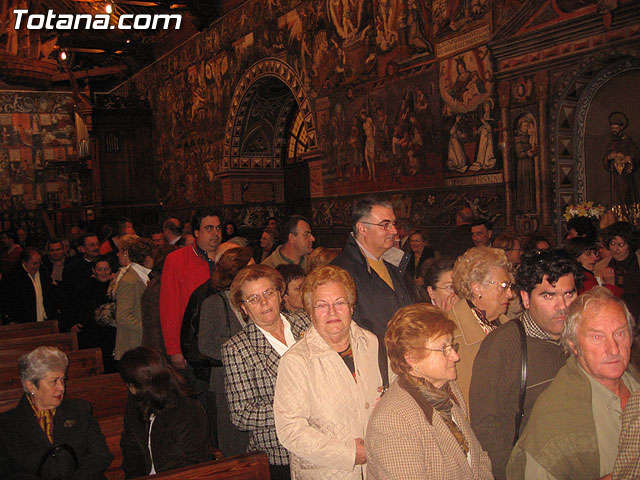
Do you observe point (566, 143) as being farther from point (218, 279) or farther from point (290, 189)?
point (290, 189)

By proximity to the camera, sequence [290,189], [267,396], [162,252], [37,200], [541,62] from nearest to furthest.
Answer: [267,396]
[162,252]
[541,62]
[290,189]
[37,200]

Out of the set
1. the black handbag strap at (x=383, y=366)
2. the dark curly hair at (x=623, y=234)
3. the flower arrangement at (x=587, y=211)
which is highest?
the flower arrangement at (x=587, y=211)

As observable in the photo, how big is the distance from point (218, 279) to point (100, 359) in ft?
6.65

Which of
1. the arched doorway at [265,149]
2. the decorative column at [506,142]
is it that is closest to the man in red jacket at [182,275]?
the decorative column at [506,142]

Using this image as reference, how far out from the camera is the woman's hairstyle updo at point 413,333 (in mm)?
2230

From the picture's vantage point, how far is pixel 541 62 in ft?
26.0

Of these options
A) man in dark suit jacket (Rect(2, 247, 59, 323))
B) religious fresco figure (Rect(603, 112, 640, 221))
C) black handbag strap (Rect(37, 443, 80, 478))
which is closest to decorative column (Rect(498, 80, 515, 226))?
religious fresco figure (Rect(603, 112, 640, 221))

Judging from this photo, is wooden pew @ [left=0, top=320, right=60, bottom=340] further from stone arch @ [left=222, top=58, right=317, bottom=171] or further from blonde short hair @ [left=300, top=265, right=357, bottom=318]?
stone arch @ [left=222, top=58, right=317, bottom=171]

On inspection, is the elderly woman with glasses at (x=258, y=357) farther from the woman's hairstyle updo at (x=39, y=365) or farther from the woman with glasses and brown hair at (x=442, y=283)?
the woman's hairstyle updo at (x=39, y=365)

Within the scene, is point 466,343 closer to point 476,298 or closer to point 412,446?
point 476,298

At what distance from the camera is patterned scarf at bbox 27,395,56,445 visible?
3221 mm

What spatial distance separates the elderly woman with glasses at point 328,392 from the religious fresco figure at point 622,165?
20.9 ft

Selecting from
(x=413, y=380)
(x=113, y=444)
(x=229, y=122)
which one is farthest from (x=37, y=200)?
(x=413, y=380)

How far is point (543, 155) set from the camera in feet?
26.7
